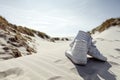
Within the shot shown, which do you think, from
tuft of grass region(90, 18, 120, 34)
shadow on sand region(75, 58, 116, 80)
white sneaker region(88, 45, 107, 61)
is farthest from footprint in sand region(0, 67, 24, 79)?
tuft of grass region(90, 18, 120, 34)

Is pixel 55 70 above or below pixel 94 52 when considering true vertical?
below

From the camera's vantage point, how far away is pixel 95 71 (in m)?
3.41

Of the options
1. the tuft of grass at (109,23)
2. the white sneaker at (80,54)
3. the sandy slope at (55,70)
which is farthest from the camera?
the tuft of grass at (109,23)

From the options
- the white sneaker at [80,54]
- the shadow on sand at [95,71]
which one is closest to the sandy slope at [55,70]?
the shadow on sand at [95,71]

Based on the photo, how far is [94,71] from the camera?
339 centimetres

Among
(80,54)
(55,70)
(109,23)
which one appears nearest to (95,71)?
(80,54)

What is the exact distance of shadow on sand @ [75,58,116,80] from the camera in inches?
122

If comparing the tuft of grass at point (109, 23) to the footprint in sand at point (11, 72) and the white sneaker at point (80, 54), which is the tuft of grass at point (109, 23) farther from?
the footprint in sand at point (11, 72)

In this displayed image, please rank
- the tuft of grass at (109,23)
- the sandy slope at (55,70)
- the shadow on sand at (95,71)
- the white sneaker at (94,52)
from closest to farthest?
1. the sandy slope at (55,70)
2. the shadow on sand at (95,71)
3. the white sneaker at (94,52)
4. the tuft of grass at (109,23)

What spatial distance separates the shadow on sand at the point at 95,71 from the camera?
3099 mm

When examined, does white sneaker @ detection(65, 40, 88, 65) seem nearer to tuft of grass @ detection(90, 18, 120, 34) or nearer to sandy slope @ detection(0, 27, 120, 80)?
sandy slope @ detection(0, 27, 120, 80)

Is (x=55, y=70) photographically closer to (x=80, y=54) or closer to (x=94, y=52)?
(x=80, y=54)

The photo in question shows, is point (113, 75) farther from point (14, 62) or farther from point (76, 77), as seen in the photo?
point (14, 62)

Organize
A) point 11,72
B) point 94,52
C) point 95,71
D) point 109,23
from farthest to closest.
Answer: point 109,23 → point 94,52 → point 95,71 → point 11,72
